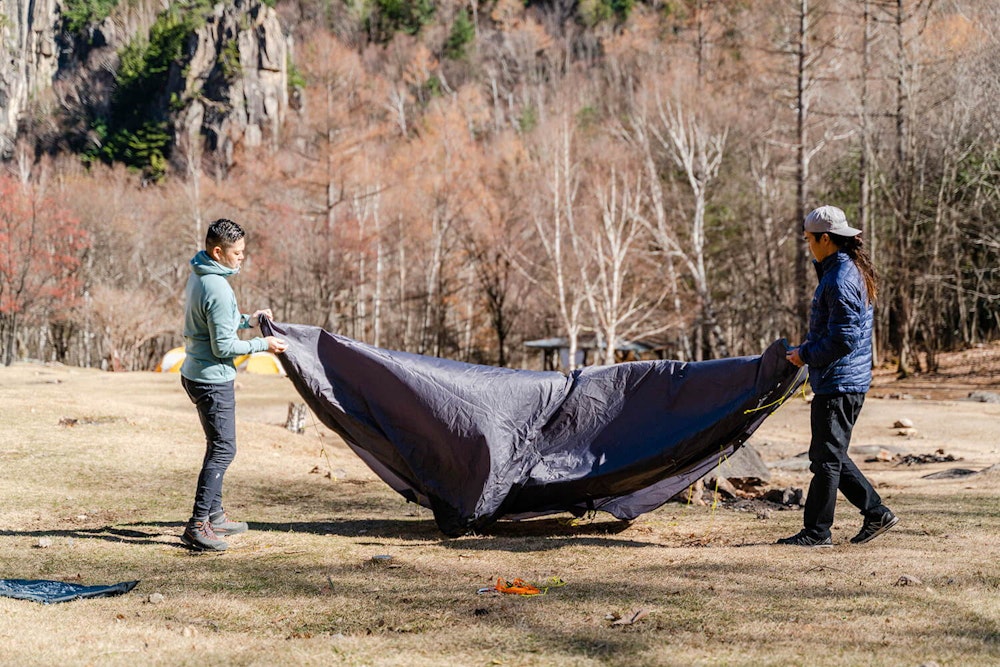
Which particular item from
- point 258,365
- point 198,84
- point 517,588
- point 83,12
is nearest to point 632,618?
point 517,588

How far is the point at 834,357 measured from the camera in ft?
19.1

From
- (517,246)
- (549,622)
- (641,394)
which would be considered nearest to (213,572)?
(549,622)

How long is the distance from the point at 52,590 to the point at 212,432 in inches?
59.5

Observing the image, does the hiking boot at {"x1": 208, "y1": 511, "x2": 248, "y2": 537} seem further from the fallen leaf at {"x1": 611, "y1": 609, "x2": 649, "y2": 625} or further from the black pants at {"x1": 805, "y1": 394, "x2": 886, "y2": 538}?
the black pants at {"x1": 805, "y1": 394, "x2": 886, "y2": 538}

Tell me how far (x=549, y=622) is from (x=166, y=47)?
246ft

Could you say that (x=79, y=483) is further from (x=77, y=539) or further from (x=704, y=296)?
(x=704, y=296)

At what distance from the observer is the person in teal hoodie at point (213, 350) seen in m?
6.17

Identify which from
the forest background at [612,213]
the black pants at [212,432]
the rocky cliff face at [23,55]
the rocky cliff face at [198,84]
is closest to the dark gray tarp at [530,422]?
the black pants at [212,432]

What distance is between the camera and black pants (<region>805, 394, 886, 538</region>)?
5.98 meters

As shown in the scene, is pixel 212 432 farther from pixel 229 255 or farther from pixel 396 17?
pixel 396 17

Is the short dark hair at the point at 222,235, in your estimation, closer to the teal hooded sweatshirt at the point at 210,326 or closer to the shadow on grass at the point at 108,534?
the teal hooded sweatshirt at the point at 210,326

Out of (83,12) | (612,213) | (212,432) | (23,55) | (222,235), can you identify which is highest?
(83,12)

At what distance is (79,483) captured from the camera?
8766 mm

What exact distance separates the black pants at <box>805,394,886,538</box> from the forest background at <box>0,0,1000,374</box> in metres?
21.7
